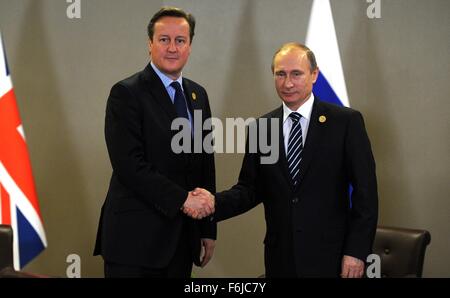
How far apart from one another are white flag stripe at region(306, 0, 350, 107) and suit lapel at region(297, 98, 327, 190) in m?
1.45

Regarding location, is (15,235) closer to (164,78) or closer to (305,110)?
(164,78)

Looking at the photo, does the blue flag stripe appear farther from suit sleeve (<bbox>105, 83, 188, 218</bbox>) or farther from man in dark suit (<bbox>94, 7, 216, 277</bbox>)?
suit sleeve (<bbox>105, 83, 188, 218</bbox>)

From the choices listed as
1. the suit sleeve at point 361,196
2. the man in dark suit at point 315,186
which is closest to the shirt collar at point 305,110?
the man in dark suit at point 315,186

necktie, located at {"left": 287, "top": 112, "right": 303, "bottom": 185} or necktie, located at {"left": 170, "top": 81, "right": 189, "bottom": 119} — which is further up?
necktie, located at {"left": 170, "top": 81, "right": 189, "bottom": 119}

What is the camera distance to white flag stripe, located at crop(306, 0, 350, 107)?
4.20 m

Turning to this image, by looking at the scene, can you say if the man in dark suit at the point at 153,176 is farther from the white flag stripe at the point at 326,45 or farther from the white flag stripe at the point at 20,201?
the white flag stripe at the point at 20,201

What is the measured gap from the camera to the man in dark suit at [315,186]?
105 inches

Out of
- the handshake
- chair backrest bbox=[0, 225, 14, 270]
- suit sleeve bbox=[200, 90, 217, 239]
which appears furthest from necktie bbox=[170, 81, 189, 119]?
chair backrest bbox=[0, 225, 14, 270]

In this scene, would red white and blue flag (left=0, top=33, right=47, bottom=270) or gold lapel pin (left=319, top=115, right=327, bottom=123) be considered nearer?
gold lapel pin (left=319, top=115, right=327, bottom=123)

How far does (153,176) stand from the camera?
106 inches

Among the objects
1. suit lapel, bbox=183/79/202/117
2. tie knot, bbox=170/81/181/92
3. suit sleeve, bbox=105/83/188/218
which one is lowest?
suit sleeve, bbox=105/83/188/218

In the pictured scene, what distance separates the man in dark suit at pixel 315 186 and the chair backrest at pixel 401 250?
0.85 meters

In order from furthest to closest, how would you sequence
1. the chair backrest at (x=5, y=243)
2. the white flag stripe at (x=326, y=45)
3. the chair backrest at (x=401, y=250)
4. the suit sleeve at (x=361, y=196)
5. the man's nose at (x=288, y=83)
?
the white flag stripe at (x=326, y=45)
the chair backrest at (x=5, y=243)
the chair backrest at (x=401, y=250)
the man's nose at (x=288, y=83)
the suit sleeve at (x=361, y=196)

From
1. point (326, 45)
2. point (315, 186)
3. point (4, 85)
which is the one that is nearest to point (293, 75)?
point (315, 186)
